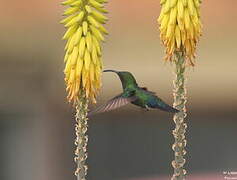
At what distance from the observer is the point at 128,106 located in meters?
4.92

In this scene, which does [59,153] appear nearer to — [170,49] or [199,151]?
[199,151]

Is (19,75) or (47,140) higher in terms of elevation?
(19,75)

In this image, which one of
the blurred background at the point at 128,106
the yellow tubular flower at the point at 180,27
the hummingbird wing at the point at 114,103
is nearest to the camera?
the hummingbird wing at the point at 114,103

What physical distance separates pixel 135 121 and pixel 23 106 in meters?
0.73

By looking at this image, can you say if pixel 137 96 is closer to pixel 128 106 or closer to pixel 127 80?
pixel 127 80

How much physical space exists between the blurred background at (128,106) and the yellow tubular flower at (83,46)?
8.34 ft

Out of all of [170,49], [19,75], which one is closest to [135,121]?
[19,75]

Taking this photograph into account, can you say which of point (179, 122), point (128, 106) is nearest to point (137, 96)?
point (179, 122)

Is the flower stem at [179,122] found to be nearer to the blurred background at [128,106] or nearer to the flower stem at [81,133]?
the flower stem at [81,133]

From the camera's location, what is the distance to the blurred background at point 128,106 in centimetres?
484

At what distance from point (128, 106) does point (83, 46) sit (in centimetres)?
273

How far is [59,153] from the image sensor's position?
4.92 meters

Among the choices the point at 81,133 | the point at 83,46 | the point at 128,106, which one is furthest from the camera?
the point at 128,106

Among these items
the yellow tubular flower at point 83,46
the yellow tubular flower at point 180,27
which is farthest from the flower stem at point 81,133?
the yellow tubular flower at point 180,27
